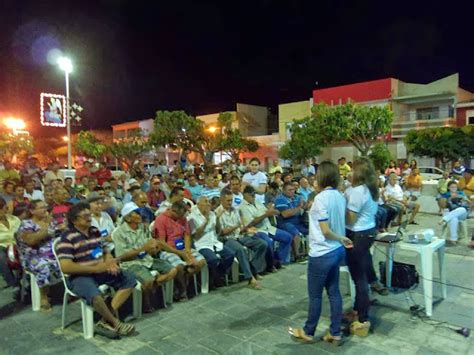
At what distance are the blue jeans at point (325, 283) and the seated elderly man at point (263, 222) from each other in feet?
7.53

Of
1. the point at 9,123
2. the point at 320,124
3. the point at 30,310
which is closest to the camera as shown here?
the point at 30,310

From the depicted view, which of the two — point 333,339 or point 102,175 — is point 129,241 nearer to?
point 333,339

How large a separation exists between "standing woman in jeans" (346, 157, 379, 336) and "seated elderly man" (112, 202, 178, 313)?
198 cm

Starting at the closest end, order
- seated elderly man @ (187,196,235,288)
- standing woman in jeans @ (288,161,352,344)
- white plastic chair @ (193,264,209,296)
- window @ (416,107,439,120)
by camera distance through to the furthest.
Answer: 1. standing woman in jeans @ (288,161,352,344)
2. white plastic chair @ (193,264,209,296)
3. seated elderly man @ (187,196,235,288)
4. window @ (416,107,439,120)

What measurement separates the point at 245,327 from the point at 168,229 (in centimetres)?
154

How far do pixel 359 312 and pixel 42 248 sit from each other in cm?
351

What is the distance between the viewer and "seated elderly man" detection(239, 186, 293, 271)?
18.2ft

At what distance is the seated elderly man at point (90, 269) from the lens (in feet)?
11.4

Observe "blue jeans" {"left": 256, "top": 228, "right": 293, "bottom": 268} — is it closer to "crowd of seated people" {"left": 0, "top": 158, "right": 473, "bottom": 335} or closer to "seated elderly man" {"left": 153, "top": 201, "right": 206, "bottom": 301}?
"crowd of seated people" {"left": 0, "top": 158, "right": 473, "bottom": 335}

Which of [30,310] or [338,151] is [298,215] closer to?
[30,310]

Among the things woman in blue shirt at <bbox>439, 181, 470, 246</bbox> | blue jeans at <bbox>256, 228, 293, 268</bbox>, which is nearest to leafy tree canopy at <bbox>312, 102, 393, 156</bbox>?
woman in blue shirt at <bbox>439, 181, 470, 246</bbox>

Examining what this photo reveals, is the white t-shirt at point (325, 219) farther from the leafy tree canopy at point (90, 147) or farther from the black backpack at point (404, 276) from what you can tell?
the leafy tree canopy at point (90, 147)

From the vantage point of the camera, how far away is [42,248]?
429 cm

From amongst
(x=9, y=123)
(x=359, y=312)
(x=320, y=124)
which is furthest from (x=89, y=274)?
(x=9, y=123)
